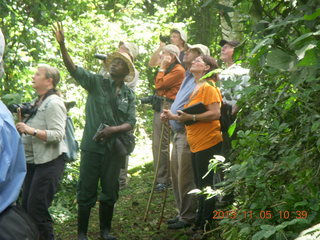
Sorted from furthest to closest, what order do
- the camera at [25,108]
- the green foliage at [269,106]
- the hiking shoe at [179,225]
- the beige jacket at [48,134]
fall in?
the hiking shoe at [179,225], the camera at [25,108], the beige jacket at [48,134], the green foliage at [269,106]

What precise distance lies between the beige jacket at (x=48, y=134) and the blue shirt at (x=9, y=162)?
2.51 metres

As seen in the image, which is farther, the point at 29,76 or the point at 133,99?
the point at 29,76

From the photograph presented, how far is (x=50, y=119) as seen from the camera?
535 centimetres

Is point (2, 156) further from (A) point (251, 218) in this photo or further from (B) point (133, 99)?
(B) point (133, 99)

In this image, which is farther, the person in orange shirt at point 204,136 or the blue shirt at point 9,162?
the person in orange shirt at point 204,136

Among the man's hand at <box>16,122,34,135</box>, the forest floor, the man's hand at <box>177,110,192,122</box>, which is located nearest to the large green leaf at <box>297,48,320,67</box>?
the man's hand at <box>16,122,34,135</box>

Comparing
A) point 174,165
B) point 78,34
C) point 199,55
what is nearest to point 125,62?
point 199,55

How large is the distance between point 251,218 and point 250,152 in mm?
432

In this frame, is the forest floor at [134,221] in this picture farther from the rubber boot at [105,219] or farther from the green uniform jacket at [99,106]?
the green uniform jacket at [99,106]

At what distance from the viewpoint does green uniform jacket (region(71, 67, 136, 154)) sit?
602 cm

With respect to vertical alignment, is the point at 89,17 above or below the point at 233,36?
above

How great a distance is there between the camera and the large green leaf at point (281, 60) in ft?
6.30

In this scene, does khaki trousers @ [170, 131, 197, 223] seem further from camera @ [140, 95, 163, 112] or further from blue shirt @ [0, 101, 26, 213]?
blue shirt @ [0, 101, 26, 213]
